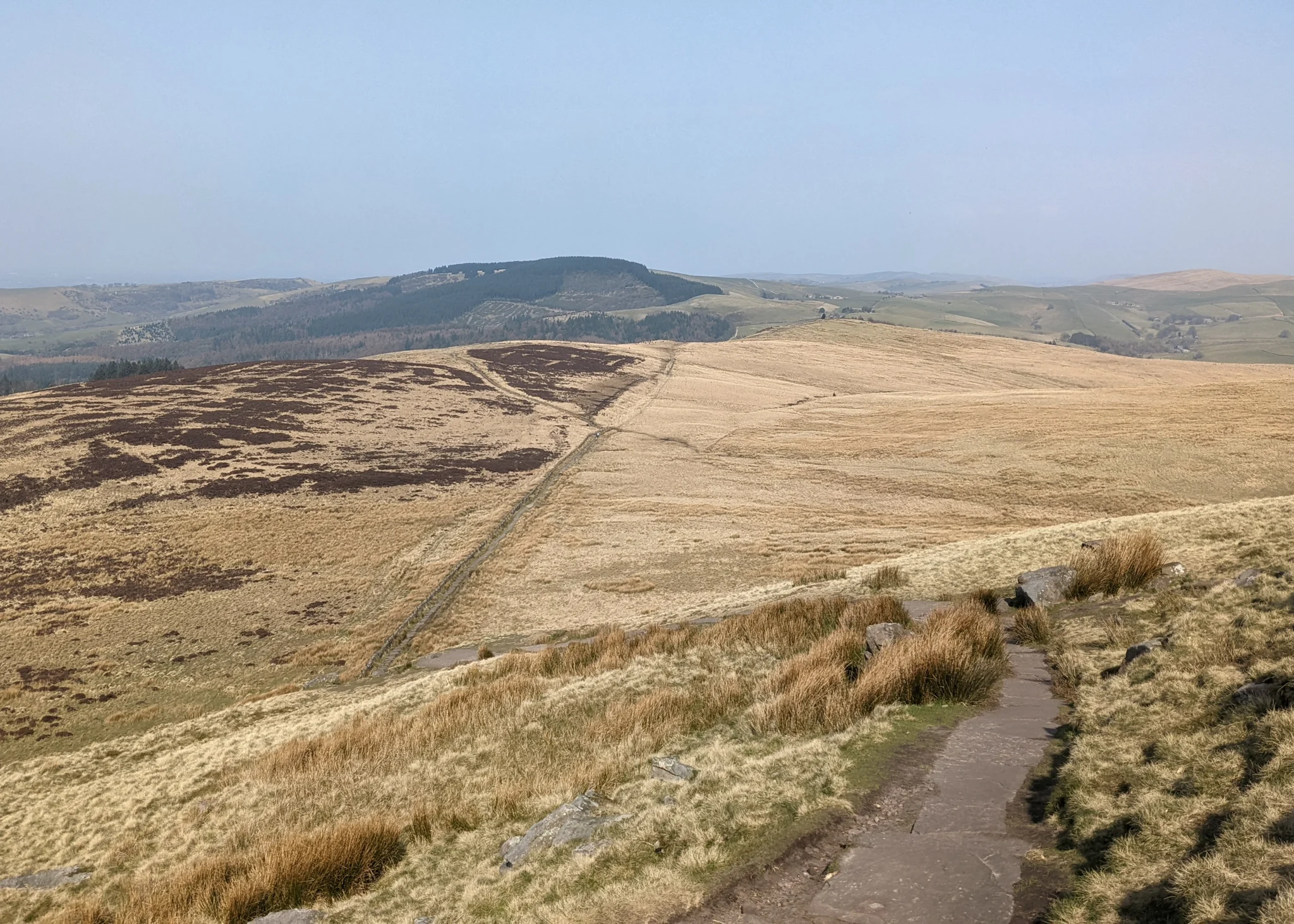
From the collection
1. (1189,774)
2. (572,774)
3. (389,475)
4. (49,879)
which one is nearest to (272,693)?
(49,879)

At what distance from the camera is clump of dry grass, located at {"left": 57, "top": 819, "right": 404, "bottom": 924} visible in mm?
10523

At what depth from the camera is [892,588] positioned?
24.0 metres

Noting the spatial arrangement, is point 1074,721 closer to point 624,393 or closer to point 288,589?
point 288,589

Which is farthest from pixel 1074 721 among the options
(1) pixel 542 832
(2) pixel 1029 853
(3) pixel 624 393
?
(3) pixel 624 393

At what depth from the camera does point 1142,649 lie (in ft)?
42.5

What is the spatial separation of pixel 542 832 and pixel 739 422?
76389 millimetres

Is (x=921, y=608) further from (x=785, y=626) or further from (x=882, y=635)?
(x=882, y=635)

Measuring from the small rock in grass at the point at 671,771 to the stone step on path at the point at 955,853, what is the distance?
3105mm

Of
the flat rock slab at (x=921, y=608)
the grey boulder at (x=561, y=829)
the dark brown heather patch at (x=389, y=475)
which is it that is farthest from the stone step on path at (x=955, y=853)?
the dark brown heather patch at (x=389, y=475)

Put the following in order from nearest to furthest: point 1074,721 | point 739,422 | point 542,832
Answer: point 542,832, point 1074,721, point 739,422

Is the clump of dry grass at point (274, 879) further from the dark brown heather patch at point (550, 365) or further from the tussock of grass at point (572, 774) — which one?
the dark brown heather patch at point (550, 365)

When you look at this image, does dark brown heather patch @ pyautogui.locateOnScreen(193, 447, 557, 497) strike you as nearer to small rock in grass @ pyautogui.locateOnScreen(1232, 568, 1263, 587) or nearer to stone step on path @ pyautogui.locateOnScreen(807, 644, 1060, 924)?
small rock in grass @ pyautogui.locateOnScreen(1232, 568, 1263, 587)

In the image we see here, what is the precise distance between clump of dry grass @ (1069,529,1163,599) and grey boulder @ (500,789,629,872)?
13381 mm

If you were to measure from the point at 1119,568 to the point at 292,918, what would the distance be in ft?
59.3
